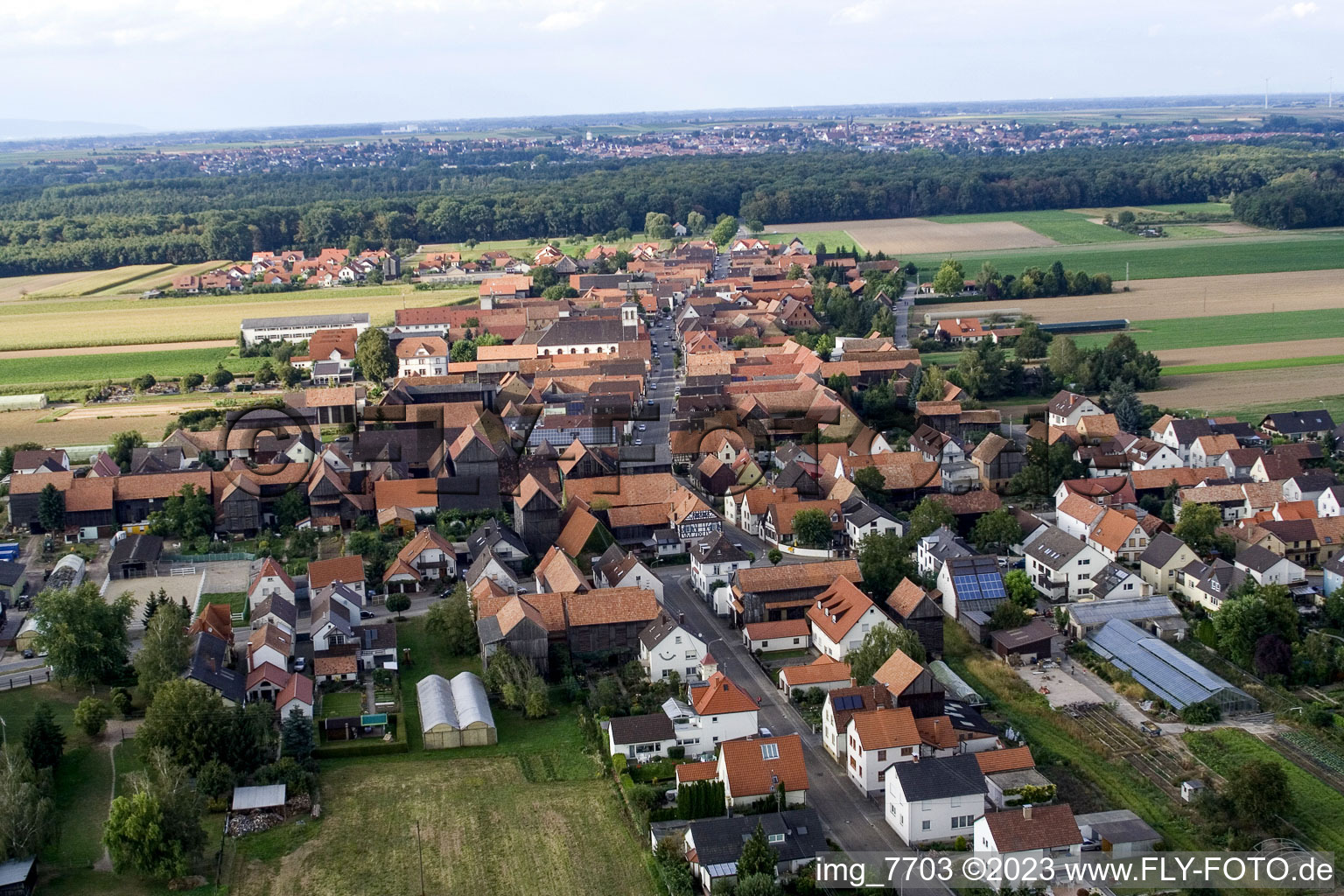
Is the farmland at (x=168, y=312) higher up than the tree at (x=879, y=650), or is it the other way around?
the farmland at (x=168, y=312)

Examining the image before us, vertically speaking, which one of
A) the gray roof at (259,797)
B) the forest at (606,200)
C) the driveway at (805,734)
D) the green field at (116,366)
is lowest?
the driveway at (805,734)

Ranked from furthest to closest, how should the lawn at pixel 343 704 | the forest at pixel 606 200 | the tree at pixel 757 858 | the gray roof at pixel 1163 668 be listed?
the forest at pixel 606 200
the lawn at pixel 343 704
the gray roof at pixel 1163 668
the tree at pixel 757 858

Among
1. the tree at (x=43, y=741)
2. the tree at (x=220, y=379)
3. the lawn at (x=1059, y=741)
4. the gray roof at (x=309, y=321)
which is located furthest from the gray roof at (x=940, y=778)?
the gray roof at (x=309, y=321)

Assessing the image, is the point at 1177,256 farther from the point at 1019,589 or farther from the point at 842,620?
the point at 842,620

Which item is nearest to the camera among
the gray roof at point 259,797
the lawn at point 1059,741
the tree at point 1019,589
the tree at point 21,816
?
the tree at point 21,816

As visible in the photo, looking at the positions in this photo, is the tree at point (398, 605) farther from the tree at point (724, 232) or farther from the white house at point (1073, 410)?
the tree at point (724, 232)

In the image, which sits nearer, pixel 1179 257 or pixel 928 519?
pixel 928 519

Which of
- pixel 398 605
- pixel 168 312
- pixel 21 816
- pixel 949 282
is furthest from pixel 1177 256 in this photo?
pixel 21 816

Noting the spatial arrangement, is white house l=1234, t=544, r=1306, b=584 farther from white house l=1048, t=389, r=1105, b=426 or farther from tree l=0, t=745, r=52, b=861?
tree l=0, t=745, r=52, b=861
